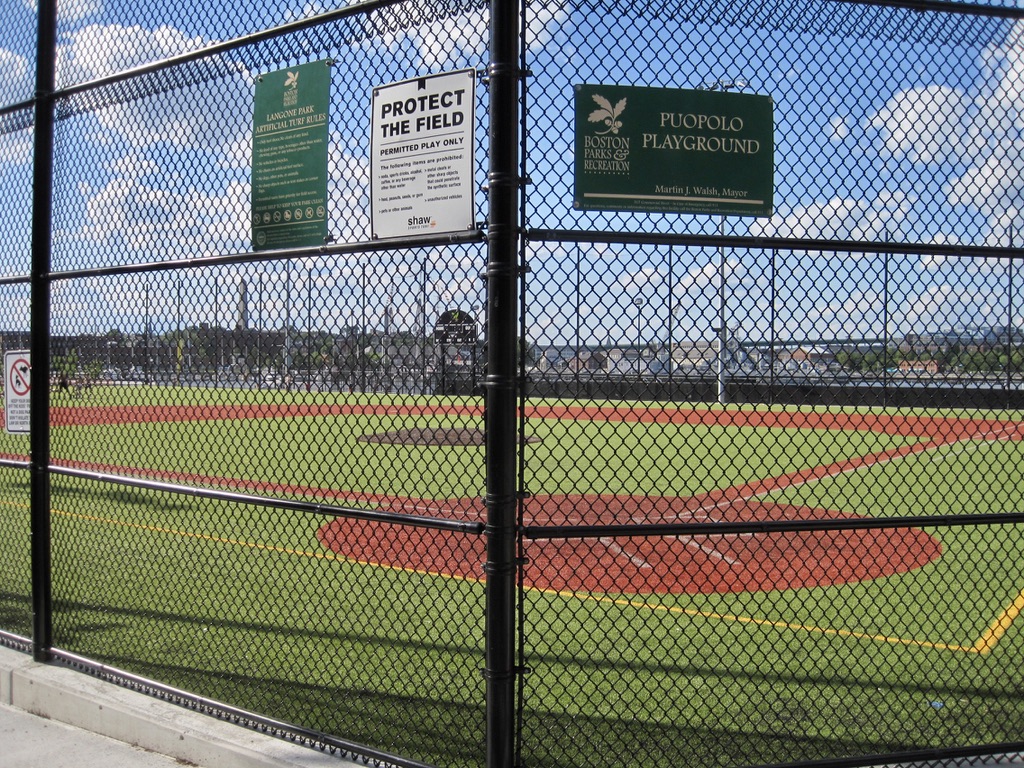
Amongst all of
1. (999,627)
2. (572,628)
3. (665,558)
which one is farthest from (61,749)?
(999,627)

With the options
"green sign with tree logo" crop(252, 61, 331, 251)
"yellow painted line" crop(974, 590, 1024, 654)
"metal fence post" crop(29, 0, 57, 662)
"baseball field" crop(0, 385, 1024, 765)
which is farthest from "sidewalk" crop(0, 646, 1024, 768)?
"green sign with tree logo" crop(252, 61, 331, 251)

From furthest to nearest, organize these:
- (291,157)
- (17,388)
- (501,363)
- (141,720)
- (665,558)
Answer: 1. (665,558)
2. (17,388)
3. (141,720)
4. (291,157)
5. (501,363)

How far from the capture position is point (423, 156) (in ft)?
12.4

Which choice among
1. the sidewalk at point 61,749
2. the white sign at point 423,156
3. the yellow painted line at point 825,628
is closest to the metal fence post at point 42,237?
the sidewalk at point 61,749

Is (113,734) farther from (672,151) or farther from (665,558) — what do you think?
(665,558)

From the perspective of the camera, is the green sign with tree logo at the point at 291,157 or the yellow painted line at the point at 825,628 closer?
the green sign with tree logo at the point at 291,157

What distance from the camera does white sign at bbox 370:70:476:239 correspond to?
12.0 feet

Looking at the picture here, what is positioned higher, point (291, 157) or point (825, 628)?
point (291, 157)

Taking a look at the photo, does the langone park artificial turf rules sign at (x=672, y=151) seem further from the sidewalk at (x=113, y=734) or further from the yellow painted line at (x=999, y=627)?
the yellow painted line at (x=999, y=627)

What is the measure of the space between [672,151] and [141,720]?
3714 millimetres

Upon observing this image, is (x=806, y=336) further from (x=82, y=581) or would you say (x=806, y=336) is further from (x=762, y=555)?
(x=82, y=581)

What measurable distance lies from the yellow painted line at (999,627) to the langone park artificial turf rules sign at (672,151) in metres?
3.91

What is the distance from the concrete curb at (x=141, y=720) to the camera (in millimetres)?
4139

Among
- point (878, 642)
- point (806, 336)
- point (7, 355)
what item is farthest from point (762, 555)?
point (7, 355)
